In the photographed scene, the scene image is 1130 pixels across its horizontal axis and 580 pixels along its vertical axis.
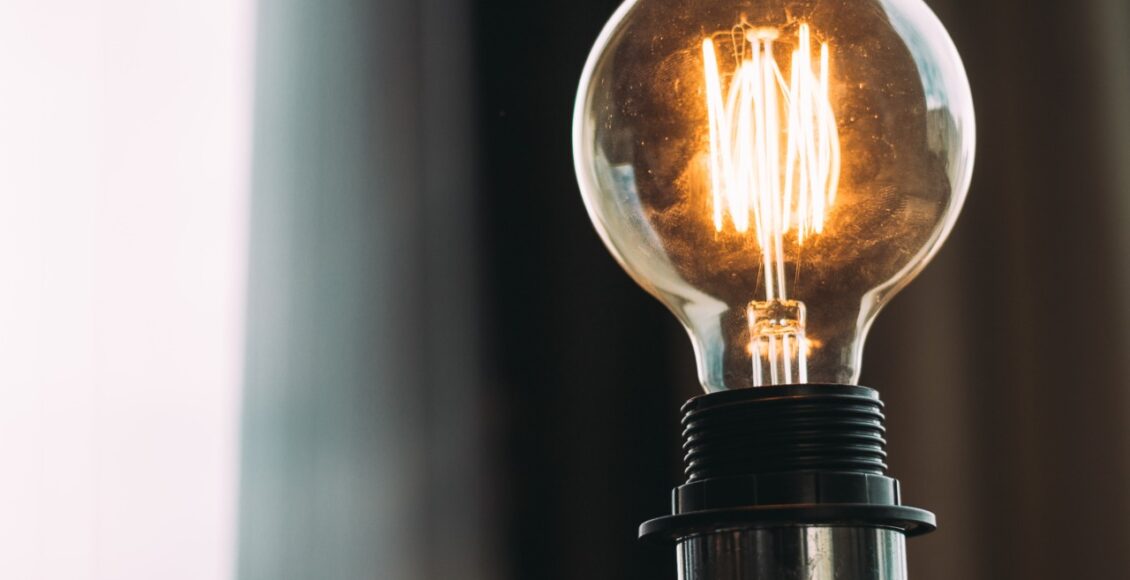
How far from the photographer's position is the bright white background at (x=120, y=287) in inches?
29.3

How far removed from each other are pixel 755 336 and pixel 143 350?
17.6 inches

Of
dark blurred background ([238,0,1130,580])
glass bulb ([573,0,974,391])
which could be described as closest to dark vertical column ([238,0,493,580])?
dark blurred background ([238,0,1130,580])

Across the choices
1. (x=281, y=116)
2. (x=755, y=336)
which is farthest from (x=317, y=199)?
(x=755, y=336)

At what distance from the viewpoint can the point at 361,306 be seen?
107 cm

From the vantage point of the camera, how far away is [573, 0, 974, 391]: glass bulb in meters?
0.54

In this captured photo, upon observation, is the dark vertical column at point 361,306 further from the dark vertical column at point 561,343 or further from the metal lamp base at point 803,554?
the metal lamp base at point 803,554

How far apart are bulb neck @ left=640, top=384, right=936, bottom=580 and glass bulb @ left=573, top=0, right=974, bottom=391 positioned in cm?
6

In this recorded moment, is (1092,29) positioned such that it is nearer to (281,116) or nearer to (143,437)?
(281,116)

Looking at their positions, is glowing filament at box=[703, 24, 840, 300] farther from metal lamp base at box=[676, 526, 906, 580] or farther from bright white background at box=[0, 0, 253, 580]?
bright white background at box=[0, 0, 253, 580]

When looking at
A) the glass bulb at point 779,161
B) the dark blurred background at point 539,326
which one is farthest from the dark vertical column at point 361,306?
the glass bulb at point 779,161

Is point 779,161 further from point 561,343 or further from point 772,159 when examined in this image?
point 561,343

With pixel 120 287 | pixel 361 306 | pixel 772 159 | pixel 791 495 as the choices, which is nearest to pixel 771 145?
pixel 772 159

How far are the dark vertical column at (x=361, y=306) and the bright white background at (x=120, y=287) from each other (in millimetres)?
44

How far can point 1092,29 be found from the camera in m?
1.11
